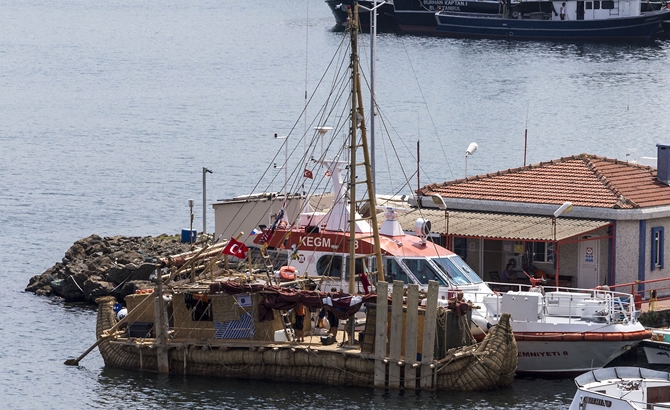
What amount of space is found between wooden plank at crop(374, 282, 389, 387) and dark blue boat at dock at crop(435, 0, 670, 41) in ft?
387

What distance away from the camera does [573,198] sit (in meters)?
44.1

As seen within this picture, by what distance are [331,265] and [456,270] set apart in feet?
11.4

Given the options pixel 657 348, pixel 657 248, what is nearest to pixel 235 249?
pixel 657 348

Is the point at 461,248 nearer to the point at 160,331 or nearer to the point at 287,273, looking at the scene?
the point at 287,273

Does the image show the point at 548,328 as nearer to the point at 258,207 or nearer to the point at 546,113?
the point at 258,207

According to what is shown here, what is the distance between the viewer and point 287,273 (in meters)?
38.8

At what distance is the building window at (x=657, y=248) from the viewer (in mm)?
42906

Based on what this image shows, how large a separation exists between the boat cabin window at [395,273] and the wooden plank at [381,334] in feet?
9.28

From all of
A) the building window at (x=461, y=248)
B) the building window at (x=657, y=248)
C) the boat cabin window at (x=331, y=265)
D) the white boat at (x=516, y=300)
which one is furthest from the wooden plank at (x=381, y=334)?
the building window at (x=657, y=248)

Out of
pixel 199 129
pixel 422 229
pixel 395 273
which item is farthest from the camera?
pixel 199 129

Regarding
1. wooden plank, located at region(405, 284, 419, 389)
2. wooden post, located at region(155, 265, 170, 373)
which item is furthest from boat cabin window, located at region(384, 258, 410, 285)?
wooden post, located at region(155, 265, 170, 373)

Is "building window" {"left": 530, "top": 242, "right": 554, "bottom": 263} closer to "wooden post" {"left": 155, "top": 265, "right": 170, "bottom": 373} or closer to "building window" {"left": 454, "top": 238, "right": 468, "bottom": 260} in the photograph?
"building window" {"left": 454, "top": 238, "right": 468, "bottom": 260}

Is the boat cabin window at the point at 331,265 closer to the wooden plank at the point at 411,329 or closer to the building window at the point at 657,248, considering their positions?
the wooden plank at the point at 411,329

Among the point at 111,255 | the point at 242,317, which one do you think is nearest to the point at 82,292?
the point at 111,255
